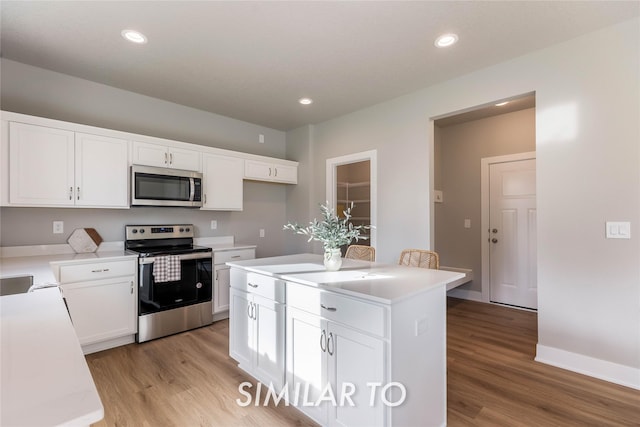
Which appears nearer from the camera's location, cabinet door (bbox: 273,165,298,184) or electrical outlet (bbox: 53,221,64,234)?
electrical outlet (bbox: 53,221,64,234)

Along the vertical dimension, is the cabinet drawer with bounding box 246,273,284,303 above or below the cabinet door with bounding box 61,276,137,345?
above

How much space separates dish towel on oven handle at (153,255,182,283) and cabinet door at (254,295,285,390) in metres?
1.31

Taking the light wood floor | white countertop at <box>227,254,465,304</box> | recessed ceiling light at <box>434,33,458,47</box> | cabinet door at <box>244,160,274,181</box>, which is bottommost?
the light wood floor

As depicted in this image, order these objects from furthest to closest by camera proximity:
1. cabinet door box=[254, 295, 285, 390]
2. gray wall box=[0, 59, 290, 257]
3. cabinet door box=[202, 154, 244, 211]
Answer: cabinet door box=[202, 154, 244, 211] → gray wall box=[0, 59, 290, 257] → cabinet door box=[254, 295, 285, 390]

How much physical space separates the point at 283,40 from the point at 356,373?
2.44 meters

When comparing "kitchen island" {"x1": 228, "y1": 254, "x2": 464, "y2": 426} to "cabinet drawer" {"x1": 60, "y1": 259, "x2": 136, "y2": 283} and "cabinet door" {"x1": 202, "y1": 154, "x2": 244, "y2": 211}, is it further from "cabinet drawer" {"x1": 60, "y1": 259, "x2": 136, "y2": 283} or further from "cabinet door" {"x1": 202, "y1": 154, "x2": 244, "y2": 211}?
"cabinet door" {"x1": 202, "y1": 154, "x2": 244, "y2": 211}

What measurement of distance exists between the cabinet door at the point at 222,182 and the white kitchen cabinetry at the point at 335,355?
224 centimetres

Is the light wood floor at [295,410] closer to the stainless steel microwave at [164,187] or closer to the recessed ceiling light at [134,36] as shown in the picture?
the stainless steel microwave at [164,187]

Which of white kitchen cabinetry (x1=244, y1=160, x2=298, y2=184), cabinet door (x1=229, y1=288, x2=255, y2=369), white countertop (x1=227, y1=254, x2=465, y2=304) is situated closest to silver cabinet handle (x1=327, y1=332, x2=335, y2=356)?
white countertop (x1=227, y1=254, x2=465, y2=304)

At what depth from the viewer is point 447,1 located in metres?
2.03

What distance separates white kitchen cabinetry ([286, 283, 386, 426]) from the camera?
1.51 meters

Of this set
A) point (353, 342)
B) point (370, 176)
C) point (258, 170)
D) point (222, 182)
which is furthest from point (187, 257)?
point (370, 176)

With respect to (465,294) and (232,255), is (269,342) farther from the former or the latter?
(465,294)

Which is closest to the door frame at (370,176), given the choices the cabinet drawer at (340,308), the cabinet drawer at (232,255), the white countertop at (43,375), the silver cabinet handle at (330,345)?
the cabinet drawer at (232,255)
